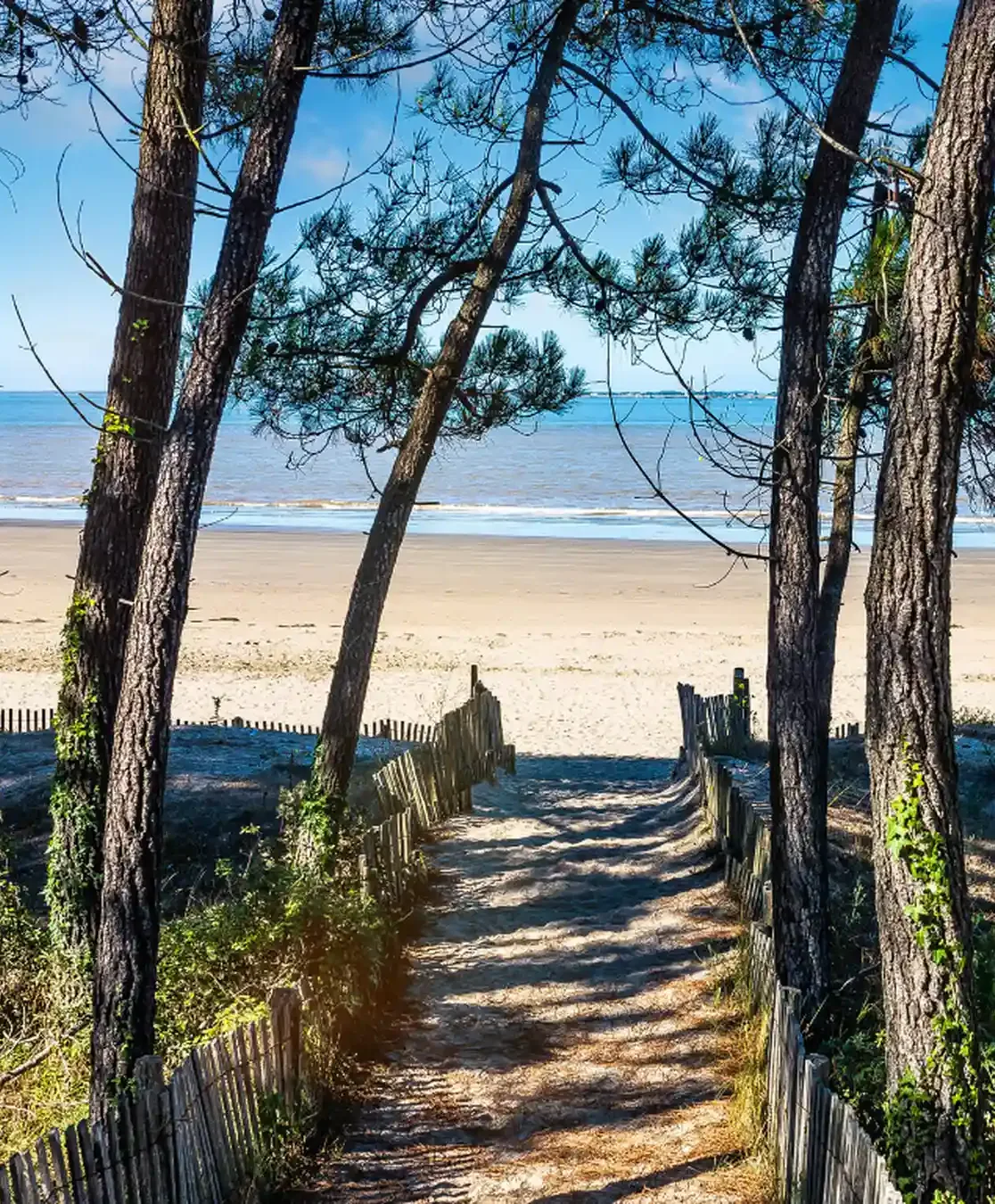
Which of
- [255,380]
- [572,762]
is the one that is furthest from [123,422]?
[572,762]

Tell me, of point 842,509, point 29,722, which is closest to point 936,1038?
point 842,509

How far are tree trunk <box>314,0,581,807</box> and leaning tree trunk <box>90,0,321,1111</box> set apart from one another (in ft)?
8.90

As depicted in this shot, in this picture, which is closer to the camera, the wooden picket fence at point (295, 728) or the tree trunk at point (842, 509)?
the tree trunk at point (842, 509)

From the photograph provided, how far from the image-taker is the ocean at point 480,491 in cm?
4181

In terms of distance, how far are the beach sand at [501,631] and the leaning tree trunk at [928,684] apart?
17.6 ft

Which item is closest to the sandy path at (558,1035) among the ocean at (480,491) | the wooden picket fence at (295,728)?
the wooden picket fence at (295,728)

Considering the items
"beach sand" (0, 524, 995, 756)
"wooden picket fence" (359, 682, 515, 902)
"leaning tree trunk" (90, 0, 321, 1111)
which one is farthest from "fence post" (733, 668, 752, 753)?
"leaning tree trunk" (90, 0, 321, 1111)

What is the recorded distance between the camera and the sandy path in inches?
219

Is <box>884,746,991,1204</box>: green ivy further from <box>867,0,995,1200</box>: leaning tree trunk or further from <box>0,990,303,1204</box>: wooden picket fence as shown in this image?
<box>0,990,303,1204</box>: wooden picket fence

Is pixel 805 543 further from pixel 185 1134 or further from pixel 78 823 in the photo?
pixel 78 823

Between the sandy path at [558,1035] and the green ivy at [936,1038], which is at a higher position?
the green ivy at [936,1038]

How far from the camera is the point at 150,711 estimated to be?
17.4ft

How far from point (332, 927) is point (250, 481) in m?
54.0

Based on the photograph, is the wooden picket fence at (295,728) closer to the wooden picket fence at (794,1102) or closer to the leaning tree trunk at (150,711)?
the wooden picket fence at (794,1102)
